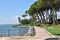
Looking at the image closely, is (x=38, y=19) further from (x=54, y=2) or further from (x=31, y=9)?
(x=54, y=2)

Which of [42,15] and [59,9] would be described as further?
[42,15]

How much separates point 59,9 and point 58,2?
1255 cm

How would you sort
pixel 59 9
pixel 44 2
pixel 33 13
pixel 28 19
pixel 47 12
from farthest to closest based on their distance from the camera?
pixel 28 19 < pixel 33 13 < pixel 47 12 < pixel 59 9 < pixel 44 2

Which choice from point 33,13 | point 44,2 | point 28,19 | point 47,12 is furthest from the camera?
point 28,19

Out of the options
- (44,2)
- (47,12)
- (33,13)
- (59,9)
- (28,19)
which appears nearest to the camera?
(44,2)

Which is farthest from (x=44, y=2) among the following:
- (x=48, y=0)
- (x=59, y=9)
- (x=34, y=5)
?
(x=34, y=5)

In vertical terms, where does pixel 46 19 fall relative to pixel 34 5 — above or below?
below

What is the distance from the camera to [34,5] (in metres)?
82.4

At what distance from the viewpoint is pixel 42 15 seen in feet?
286

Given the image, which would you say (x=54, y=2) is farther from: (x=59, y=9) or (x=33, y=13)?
(x=33, y=13)

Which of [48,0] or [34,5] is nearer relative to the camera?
[48,0]

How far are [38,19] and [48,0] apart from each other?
42624 millimetres

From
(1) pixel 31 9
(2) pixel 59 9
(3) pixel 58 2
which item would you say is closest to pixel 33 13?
(1) pixel 31 9

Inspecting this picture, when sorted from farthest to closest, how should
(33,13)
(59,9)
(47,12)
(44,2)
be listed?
(33,13) < (47,12) < (59,9) < (44,2)
